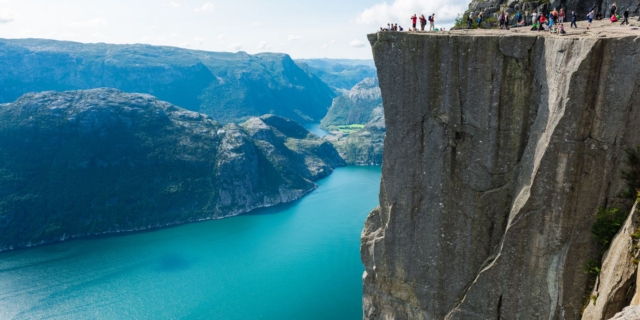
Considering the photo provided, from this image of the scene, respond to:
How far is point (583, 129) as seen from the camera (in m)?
14.7

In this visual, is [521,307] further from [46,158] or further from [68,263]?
[46,158]

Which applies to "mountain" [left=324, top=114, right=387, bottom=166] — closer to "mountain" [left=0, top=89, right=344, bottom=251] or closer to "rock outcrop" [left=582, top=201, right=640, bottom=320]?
"mountain" [left=0, top=89, right=344, bottom=251]

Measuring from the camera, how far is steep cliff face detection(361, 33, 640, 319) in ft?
47.8

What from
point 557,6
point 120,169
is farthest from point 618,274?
point 120,169

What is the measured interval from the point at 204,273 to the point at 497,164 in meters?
69.2

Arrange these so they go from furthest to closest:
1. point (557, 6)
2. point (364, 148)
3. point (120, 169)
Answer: point (364, 148) < point (120, 169) < point (557, 6)

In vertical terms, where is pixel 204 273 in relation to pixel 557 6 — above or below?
below

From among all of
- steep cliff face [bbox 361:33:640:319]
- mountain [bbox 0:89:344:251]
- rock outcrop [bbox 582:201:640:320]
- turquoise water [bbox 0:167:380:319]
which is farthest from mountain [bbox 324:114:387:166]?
rock outcrop [bbox 582:201:640:320]

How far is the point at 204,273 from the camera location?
252ft

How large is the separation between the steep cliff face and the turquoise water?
40442mm

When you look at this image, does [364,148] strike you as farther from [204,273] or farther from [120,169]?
[204,273]

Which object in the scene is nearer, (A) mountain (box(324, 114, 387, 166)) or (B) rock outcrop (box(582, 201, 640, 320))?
(B) rock outcrop (box(582, 201, 640, 320))

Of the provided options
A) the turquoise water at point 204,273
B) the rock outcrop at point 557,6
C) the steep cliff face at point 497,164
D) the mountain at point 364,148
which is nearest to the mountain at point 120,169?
the turquoise water at point 204,273

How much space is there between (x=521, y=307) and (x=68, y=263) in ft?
298
